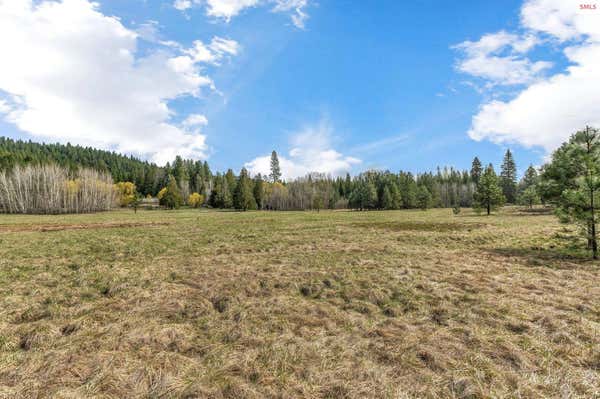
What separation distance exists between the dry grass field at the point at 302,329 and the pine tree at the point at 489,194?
42094 millimetres

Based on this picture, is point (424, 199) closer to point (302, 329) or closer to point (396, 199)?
point (396, 199)

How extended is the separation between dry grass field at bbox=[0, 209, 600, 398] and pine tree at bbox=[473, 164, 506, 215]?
42.1 meters

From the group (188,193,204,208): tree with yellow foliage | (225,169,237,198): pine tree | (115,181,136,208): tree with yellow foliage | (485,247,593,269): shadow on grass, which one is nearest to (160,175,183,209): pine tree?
(188,193,204,208): tree with yellow foliage

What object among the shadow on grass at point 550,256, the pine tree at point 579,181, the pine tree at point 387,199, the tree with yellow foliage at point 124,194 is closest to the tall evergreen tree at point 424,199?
the pine tree at point 387,199

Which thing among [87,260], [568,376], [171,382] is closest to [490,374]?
[568,376]

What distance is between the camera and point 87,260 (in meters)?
13.0

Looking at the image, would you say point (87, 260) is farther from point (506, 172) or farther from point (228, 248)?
point (506, 172)

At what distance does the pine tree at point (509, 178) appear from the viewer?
292 ft

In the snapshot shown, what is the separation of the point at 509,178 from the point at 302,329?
4384 inches

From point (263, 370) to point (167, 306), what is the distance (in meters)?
4.13

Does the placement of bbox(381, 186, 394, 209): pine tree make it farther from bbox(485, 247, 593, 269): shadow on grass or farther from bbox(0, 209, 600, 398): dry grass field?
bbox(0, 209, 600, 398): dry grass field

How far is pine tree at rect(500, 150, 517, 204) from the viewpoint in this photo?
3499 inches

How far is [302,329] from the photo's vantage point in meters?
5.90

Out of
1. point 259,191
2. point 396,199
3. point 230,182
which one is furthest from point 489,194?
point 230,182
